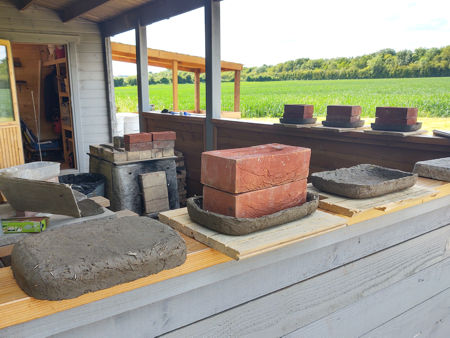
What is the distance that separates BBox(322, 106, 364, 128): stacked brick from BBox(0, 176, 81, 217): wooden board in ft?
8.93

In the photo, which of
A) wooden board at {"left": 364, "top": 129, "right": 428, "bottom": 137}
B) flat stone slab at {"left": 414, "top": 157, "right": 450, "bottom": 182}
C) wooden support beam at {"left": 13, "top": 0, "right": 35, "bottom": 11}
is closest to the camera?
flat stone slab at {"left": 414, "top": 157, "right": 450, "bottom": 182}

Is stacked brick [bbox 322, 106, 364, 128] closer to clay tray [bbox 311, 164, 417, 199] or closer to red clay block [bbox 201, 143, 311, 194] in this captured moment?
clay tray [bbox 311, 164, 417, 199]

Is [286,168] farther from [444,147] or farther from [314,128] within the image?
[314,128]

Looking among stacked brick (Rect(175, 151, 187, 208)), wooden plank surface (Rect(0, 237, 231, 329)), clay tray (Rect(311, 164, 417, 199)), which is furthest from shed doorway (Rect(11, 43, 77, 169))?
wooden plank surface (Rect(0, 237, 231, 329))

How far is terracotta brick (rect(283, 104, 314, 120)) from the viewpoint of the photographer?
4.25 m

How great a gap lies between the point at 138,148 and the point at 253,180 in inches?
162

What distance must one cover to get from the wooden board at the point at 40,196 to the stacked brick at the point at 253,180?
1089mm

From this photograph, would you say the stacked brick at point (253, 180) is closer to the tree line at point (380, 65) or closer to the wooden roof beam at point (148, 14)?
the tree line at point (380, 65)

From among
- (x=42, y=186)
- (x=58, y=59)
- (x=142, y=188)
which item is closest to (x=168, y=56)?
(x=58, y=59)

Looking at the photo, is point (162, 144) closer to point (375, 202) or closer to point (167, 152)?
point (167, 152)

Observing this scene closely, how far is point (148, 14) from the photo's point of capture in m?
6.49

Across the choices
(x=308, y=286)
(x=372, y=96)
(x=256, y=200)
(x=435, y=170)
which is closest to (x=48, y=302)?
(x=256, y=200)

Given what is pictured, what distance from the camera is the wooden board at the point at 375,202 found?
1.40 metres

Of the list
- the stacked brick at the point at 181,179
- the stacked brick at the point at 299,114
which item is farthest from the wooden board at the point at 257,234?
the stacked brick at the point at 181,179
